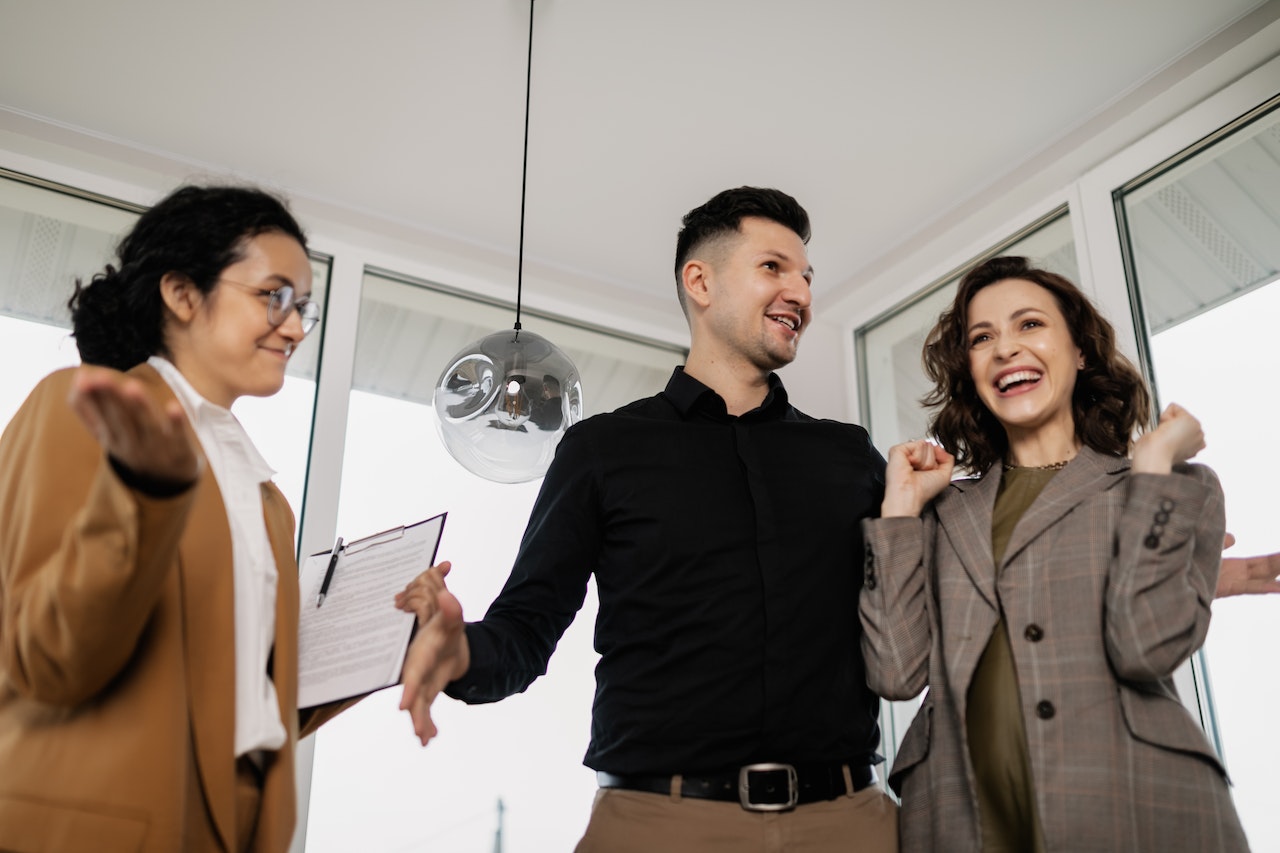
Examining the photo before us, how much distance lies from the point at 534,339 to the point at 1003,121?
5.35ft

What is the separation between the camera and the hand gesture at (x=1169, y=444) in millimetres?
1407

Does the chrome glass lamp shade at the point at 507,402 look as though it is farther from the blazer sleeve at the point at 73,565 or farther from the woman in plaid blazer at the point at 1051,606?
the blazer sleeve at the point at 73,565

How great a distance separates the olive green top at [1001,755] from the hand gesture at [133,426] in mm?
1064

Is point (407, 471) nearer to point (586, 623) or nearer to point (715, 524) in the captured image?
point (586, 623)

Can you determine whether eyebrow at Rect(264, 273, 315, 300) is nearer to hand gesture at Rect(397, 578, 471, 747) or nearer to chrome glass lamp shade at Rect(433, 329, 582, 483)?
hand gesture at Rect(397, 578, 471, 747)

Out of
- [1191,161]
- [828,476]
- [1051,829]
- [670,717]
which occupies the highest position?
[1191,161]

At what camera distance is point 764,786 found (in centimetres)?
145

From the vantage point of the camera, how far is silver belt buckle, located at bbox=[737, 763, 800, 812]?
4.71 ft

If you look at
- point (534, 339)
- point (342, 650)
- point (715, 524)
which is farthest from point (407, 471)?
point (342, 650)

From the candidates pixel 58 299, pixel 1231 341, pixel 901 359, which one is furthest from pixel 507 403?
A: pixel 901 359

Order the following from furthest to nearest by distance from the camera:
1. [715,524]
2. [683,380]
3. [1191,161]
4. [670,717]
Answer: [1191,161] → [683,380] → [715,524] → [670,717]

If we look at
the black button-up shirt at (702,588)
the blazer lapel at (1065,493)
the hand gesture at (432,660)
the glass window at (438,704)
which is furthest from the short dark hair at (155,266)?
the glass window at (438,704)

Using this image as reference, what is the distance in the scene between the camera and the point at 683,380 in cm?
188

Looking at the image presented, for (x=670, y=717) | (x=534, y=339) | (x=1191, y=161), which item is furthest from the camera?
(x=1191, y=161)
